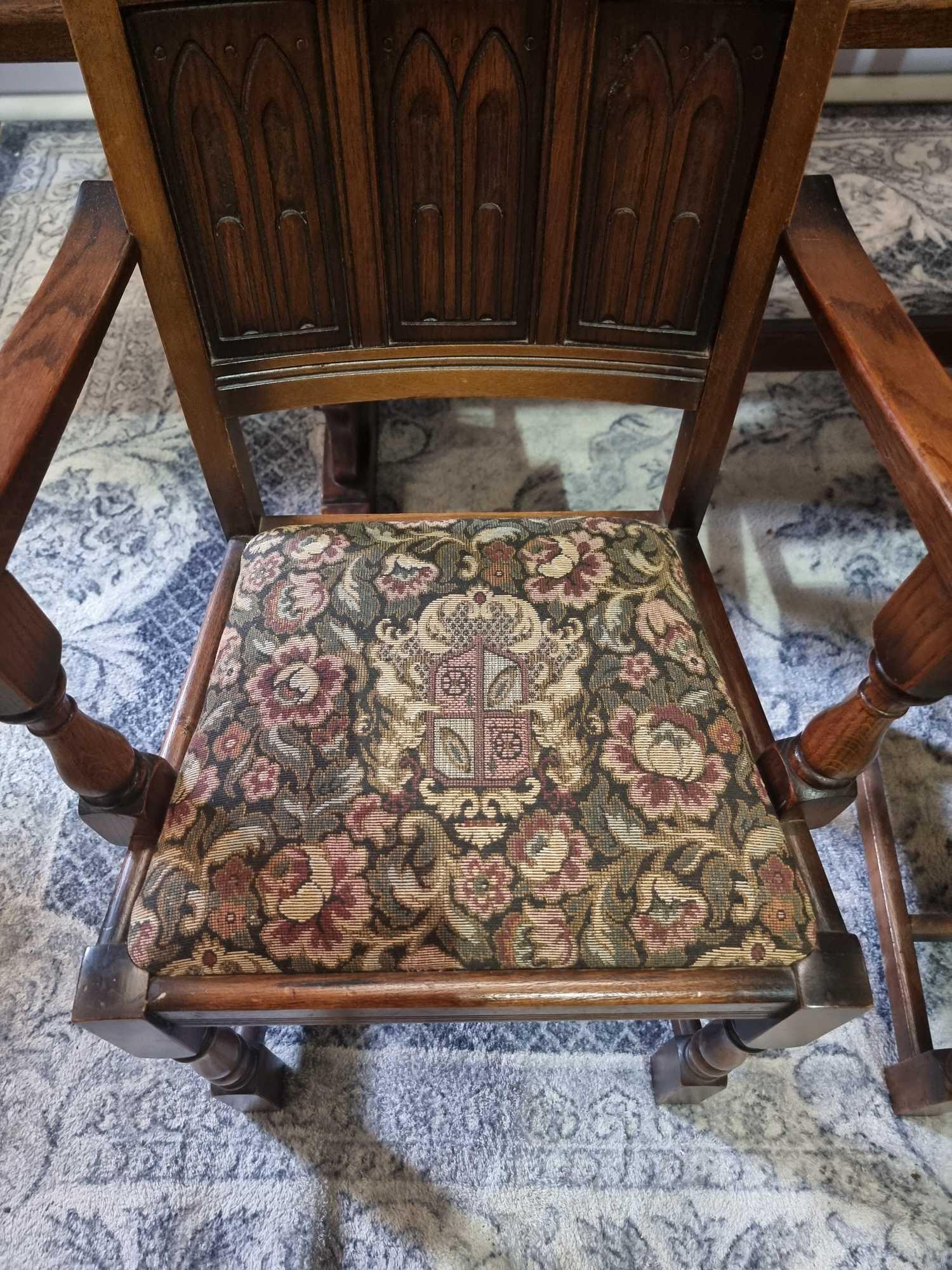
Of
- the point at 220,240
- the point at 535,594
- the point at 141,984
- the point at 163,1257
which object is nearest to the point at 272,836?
the point at 141,984

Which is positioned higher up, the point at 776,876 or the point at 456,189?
the point at 456,189

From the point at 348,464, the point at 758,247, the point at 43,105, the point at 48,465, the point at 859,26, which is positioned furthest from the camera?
the point at 43,105

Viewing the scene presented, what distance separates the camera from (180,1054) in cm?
71

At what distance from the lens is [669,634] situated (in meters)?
0.76

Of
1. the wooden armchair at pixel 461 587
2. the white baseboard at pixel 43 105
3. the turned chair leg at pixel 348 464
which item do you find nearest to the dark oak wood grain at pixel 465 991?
the wooden armchair at pixel 461 587

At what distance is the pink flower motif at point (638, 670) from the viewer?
2.42 feet

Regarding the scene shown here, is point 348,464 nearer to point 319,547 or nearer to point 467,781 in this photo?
point 319,547

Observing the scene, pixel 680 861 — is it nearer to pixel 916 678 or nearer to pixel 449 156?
pixel 916 678

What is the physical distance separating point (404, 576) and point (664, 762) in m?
0.27

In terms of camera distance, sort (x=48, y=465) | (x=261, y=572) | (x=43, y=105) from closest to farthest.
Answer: (x=48, y=465) < (x=261, y=572) < (x=43, y=105)

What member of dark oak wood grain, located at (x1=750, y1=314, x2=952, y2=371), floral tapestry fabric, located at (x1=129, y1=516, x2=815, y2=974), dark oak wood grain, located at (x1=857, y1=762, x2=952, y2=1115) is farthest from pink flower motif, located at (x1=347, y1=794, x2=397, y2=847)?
dark oak wood grain, located at (x1=750, y1=314, x2=952, y2=371)

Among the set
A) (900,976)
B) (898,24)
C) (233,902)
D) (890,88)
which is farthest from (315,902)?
(890,88)

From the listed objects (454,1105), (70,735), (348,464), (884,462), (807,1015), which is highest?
(884,462)

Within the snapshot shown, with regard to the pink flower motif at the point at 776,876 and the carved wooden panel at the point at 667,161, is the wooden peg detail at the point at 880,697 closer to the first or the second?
the pink flower motif at the point at 776,876
